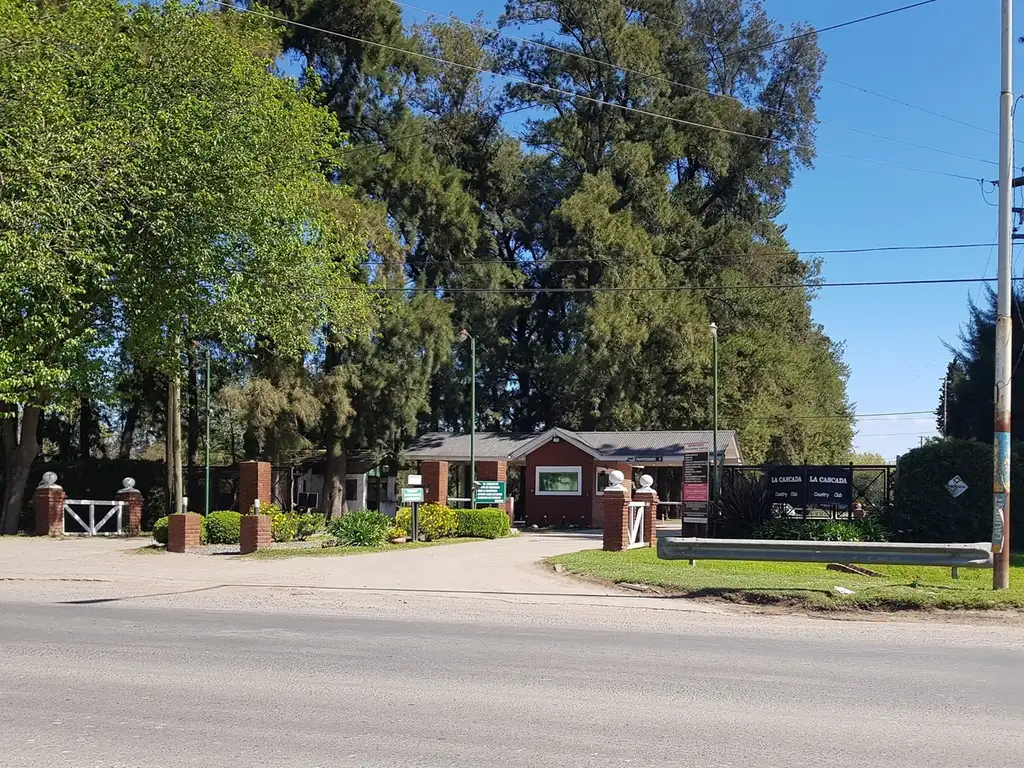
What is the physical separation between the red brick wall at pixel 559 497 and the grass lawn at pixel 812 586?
64.6 ft

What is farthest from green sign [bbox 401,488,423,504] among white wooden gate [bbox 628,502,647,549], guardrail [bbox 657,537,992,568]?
guardrail [bbox 657,537,992,568]

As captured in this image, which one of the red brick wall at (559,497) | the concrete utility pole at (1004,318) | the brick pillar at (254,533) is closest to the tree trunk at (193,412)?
the red brick wall at (559,497)

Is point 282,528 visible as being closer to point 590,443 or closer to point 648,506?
point 648,506

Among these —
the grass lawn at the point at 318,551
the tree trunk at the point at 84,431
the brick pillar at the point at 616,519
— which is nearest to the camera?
the grass lawn at the point at 318,551

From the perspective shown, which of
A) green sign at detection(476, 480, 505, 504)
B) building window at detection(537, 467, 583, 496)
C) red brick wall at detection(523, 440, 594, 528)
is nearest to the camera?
green sign at detection(476, 480, 505, 504)

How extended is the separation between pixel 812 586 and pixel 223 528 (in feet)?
49.6

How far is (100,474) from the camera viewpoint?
37625 mm

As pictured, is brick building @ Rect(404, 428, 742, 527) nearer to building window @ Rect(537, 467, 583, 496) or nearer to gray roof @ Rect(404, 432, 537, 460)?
building window @ Rect(537, 467, 583, 496)

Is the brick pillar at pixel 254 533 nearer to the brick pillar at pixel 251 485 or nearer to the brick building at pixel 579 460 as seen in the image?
the brick pillar at pixel 251 485

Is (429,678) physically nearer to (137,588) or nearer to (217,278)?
Answer: (137,588)

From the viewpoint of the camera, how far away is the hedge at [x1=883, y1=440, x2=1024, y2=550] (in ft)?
82.6

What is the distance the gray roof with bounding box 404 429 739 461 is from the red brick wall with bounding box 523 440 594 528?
1.83ft

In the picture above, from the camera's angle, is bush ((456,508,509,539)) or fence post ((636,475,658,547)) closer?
fence post ((636,475,658,547))

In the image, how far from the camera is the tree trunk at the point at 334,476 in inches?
1599
